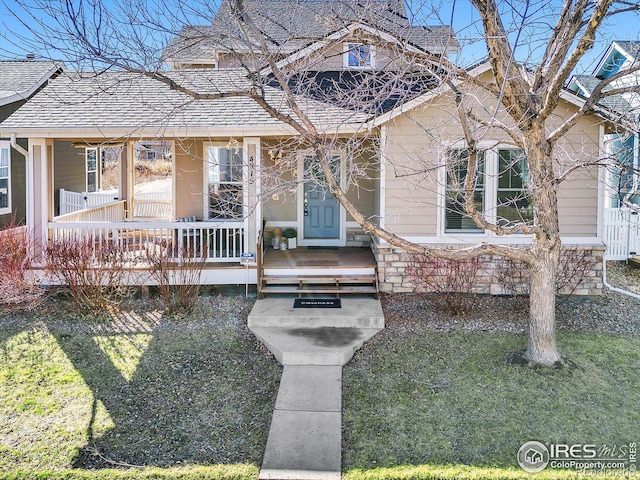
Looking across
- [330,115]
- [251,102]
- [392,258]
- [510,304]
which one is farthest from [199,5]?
[510,304]

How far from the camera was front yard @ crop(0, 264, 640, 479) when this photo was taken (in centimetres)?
500

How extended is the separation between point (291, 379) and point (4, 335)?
4.54 m

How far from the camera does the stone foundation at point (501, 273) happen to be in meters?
9.33

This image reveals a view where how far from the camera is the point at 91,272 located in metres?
8.83

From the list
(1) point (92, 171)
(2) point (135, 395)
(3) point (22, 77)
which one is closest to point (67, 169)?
(1) point (92, 171)

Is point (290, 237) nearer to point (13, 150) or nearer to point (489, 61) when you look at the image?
point (489, 61)

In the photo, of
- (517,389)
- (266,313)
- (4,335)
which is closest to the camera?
(517,389)

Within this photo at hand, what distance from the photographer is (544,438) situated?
525cm

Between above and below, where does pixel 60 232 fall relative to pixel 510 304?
above

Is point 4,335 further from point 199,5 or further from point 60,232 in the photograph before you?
point 199,5

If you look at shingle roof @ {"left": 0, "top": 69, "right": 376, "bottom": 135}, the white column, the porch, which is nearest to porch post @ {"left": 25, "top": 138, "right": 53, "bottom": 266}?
the white column

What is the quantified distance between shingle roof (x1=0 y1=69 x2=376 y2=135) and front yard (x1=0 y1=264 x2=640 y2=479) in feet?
10.8

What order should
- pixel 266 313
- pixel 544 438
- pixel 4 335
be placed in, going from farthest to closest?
1. pixel 266 313
2. pixel 4 335
3. pixel 544 438

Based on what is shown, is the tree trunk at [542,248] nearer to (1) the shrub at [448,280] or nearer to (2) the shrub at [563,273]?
(1) the shrub at [448,280]
